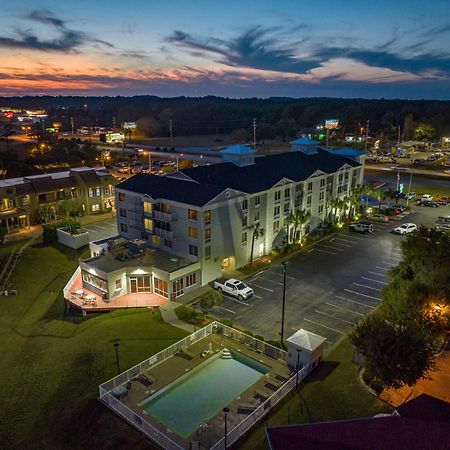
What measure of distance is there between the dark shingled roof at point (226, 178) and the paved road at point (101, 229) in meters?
13.5

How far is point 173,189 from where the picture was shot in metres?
53.2

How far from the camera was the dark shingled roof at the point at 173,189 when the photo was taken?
49.2 metres

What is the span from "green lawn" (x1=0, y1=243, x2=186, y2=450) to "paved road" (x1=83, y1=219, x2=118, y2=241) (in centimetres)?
1465

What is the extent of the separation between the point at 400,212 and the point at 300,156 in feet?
78.7

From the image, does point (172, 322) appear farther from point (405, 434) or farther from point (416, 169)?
Result: point (416, 169)

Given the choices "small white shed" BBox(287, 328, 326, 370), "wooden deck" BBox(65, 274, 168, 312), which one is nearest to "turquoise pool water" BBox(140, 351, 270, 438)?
"small white shed" BBox(287, 328, 326, 370)

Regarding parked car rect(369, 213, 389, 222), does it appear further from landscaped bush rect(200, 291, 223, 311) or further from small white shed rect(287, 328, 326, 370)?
small white shed rect(287, 328, 326, 370)

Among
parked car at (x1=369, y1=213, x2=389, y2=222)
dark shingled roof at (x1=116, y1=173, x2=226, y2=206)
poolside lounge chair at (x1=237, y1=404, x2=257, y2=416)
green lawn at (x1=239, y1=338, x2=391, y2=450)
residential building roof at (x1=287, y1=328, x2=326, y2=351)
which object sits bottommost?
poolside lounge chair at (x1=237, y1=404, x2=257, y2=416)

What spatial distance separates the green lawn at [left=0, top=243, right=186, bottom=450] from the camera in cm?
2714

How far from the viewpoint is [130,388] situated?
30.2 m

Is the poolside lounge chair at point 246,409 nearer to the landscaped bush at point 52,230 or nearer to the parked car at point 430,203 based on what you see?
the landscaped bush at point 52,230

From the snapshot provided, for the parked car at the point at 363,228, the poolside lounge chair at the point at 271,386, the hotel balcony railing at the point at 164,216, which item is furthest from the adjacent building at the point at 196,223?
the poolside lounge chair at the point at 271,386

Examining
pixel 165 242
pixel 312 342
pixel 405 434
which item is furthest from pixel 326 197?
pixel 405 434

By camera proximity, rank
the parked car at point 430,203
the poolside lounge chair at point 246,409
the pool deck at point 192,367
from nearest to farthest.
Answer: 1. the pool deck at point 192,367
2. the poolside lounge chair at point 246,409
3. the parked car at point 430,203
